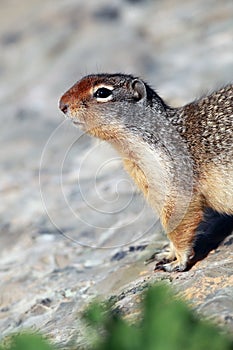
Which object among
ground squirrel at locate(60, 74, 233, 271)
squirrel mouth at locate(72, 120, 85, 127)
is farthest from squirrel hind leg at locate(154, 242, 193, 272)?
squirrel mouth at locate(72, 120, 85, 127)

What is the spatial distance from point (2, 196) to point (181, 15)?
425cm

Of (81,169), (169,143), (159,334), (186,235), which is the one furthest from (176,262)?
(81,169)

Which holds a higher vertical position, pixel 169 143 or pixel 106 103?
pixel 106 103

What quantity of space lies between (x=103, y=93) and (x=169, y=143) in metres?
0.59

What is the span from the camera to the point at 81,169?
25.9 ft

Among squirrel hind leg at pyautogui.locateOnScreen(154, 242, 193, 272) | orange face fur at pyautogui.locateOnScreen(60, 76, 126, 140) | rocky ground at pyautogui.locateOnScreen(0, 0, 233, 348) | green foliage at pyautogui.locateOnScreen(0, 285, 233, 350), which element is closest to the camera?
green foliage at pyautogui.locateOnScreen(0, 285, 233, 350)

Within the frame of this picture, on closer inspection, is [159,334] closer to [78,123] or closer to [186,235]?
[186,235]

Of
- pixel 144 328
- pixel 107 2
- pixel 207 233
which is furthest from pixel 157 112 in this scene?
pixel 107 2

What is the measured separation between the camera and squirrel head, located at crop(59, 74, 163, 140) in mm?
5574

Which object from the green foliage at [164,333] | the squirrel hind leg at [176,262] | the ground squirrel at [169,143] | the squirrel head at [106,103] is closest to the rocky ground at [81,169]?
the squirrel hind leg at [176,262]

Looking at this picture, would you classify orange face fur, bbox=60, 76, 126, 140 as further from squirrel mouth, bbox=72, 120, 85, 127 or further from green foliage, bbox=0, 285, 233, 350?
green foliage, bbox=0, 285, 233, 350

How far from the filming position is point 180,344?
9.01 feet

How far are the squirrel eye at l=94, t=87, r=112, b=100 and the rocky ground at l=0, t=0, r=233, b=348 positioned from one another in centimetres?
110

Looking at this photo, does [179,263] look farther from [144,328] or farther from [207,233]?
[144,328]
